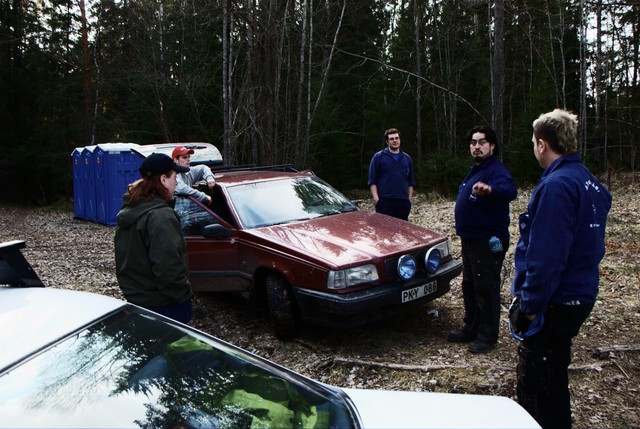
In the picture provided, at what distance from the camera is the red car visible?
183 inches

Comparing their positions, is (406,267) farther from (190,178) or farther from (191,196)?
(190,178)

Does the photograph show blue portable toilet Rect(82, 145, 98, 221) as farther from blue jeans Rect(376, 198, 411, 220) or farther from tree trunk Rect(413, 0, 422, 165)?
tree trunk Rect(413, 0, 422, 165)

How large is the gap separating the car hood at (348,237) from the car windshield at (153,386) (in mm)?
2577

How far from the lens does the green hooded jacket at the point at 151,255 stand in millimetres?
3465

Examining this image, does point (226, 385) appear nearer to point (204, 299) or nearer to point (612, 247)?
point (204, 299)

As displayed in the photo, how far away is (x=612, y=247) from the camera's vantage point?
8.56 metres

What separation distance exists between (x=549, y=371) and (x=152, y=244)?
254 centimetres

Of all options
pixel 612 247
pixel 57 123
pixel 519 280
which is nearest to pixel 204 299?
pixel 519 280

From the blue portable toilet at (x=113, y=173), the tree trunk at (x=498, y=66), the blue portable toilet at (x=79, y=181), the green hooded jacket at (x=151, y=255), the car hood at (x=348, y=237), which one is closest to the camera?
the green hooded jacket at (x=151, y=255)

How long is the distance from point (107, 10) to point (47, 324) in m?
27.7

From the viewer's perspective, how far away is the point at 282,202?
5.88m

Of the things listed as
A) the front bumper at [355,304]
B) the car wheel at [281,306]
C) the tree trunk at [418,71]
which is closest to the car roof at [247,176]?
the car wheel at [281,306]

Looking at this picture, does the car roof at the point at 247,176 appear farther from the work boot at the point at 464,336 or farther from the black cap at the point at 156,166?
the work boot at the point at 464,336

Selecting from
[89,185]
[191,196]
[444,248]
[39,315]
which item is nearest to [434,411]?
[39,315]
